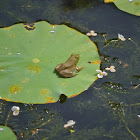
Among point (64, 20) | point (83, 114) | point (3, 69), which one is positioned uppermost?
point (64, 20)

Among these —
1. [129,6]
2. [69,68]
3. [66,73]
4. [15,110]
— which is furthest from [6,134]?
[129,6]

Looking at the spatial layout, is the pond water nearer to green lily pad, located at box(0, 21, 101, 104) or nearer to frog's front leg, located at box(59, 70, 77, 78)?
green lily pad, located at box(0, 21, 101, 104)

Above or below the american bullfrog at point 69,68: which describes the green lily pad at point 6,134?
below

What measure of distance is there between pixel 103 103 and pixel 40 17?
2.14 meters

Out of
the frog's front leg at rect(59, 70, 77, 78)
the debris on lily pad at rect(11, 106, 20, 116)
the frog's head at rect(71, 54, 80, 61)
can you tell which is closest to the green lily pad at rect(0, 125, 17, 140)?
the debris on lily pad at rect(11, 106, 20, 116)

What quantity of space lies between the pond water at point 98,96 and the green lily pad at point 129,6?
89mm

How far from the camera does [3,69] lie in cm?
359

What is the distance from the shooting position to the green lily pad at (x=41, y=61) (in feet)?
11.1

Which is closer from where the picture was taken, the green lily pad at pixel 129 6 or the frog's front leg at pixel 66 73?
the frog's front leg at pixel 66 73

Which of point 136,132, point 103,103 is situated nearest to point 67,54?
point 103,103

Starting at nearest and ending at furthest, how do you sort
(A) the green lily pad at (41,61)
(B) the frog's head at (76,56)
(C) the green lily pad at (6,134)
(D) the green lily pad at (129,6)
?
(C) the green lily pad at (6,134) → (A) the green lily pad at (41,61) → (B) the frog's head at (76,56) → (D) the green lily pad at (129,6)

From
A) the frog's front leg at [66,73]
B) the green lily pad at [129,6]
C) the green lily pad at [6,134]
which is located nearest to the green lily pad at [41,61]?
the frog's front leg at [66,73]

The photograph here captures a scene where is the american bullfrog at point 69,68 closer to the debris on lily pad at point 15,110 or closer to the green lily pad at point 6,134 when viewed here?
the debris on lily pad at point 15,110

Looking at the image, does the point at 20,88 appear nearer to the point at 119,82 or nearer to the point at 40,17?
the point at 119,82
